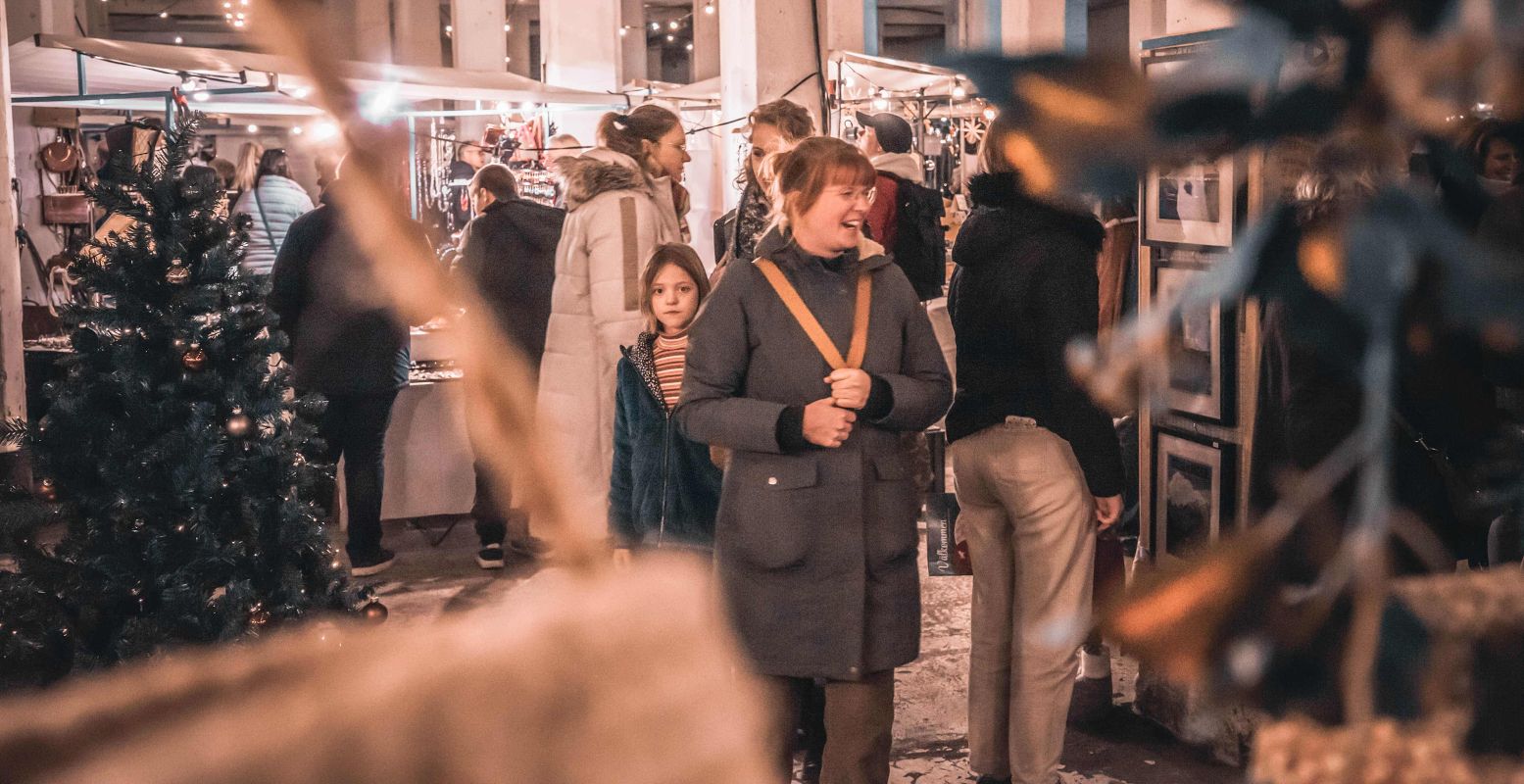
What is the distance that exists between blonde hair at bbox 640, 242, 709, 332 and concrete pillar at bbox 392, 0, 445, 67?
48.5 feet

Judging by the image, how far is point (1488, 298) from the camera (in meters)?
0.63

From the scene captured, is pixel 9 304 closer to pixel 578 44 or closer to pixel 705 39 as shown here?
pixel 578 44

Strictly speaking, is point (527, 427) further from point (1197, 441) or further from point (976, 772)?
point (1197, 441)

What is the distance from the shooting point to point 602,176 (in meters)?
5.03

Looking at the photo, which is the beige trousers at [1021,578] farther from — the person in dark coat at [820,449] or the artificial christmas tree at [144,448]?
the artificial christmas tree at [144,448]

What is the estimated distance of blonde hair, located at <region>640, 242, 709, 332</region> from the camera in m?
4.17

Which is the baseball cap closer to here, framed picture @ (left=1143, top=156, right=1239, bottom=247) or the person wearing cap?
the person wearing cap

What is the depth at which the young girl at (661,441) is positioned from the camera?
3877 millimetres

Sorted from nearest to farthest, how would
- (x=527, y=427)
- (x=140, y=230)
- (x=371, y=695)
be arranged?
(x=371, y=695) → (x=527, y=427) → (x=140, y=230)

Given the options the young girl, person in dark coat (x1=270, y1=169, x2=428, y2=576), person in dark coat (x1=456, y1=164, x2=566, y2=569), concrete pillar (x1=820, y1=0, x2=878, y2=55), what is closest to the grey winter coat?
the young girl

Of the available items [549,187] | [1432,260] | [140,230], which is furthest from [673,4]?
[1432,260]

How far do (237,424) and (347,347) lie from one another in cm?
198

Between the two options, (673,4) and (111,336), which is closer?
(111,336)

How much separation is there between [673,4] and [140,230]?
28.7 metres
